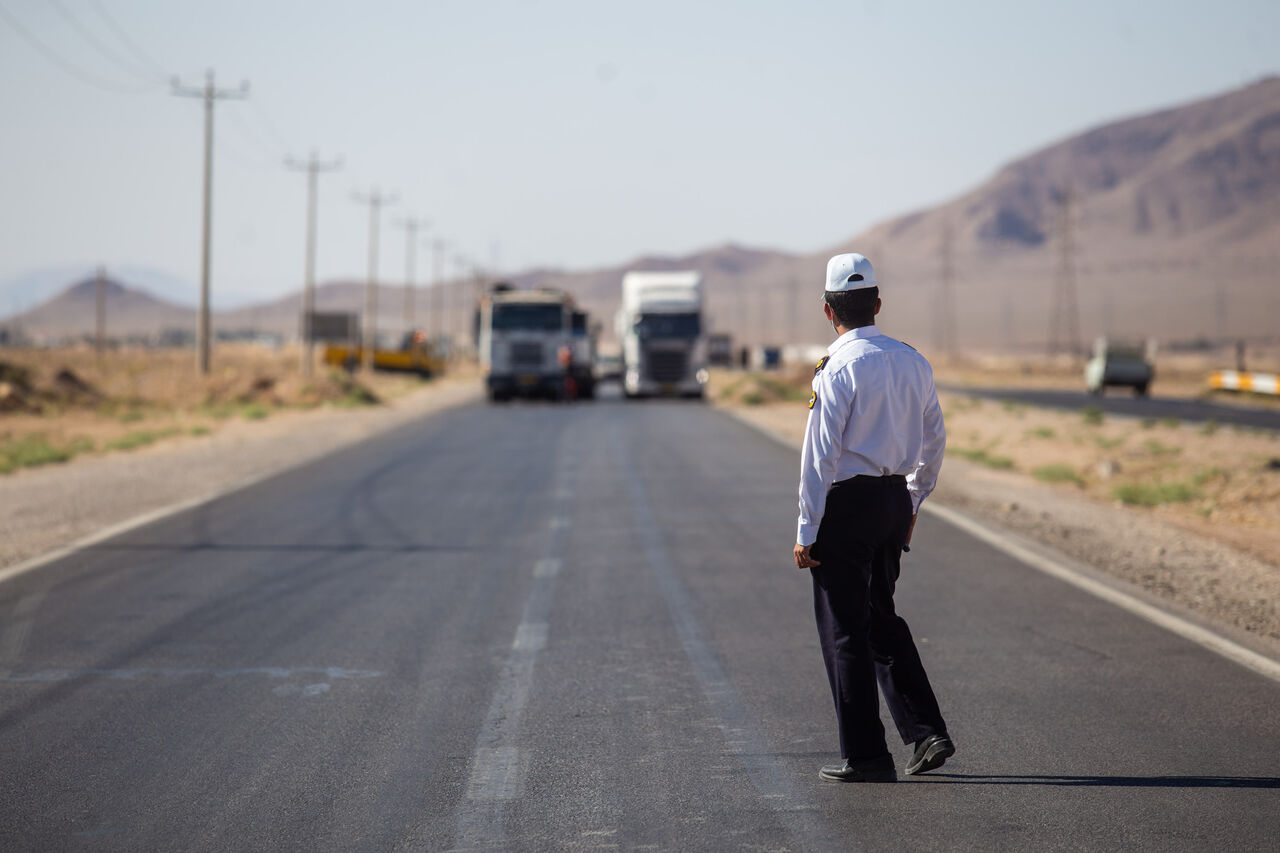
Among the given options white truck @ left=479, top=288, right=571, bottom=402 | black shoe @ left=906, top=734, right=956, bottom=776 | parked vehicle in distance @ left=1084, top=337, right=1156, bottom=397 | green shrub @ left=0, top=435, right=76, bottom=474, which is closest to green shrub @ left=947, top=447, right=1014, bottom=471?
green shrub @ left=0, top=435, right=76, bottom=474

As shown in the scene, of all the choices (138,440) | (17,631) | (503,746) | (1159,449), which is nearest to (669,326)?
(138,440)

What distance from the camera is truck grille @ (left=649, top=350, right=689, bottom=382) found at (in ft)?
141

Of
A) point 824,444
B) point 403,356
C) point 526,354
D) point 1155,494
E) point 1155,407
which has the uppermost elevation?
point 403,356

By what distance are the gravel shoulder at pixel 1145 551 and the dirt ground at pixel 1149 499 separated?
17mm

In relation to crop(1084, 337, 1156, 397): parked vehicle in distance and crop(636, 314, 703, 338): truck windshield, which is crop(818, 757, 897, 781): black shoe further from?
crop(1084, 337, 1156, 397): parked vehicle in distance

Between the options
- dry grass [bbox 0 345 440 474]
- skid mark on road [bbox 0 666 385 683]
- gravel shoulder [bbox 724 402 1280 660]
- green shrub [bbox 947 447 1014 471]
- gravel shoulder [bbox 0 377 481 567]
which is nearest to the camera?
skid mark on road [bbox 0 666 385 683]

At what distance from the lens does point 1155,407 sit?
40094 millimetres

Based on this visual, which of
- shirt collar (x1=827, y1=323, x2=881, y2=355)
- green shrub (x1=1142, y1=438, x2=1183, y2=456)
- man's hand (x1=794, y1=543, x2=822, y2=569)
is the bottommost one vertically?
green shrub (x1=1142, y1=438, x2=1183, y2=456)

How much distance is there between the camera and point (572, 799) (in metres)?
5.01

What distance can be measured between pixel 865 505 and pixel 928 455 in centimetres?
36

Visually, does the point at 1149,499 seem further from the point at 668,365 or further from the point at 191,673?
the point at 668,365

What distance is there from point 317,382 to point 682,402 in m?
12.2

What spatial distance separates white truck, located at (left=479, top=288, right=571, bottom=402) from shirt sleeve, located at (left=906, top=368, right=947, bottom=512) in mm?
37389

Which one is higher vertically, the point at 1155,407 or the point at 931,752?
the point at 1155,407
